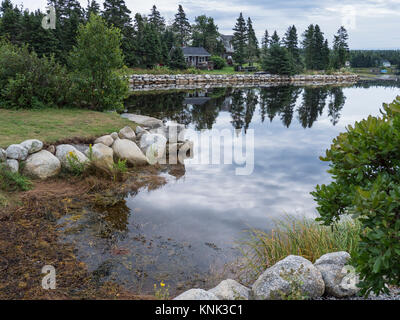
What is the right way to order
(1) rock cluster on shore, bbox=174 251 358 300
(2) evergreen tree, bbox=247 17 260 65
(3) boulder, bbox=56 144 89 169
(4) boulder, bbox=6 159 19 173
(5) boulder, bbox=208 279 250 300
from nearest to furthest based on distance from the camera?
A: (1) rock cluster on shore, bbox=174 251 358 300 < (5) boulder, bbox=208 279 250 300 < (4) boulder, bbox=6 159 19 173 < (3) boulder, bbox=56 144 89 169 < (2) evergreen tree, bbox=247 17 260 65

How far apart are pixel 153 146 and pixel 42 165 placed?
120 inches

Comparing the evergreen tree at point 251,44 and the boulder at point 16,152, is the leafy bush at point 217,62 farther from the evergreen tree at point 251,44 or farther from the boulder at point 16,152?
the boulder at point 16,152

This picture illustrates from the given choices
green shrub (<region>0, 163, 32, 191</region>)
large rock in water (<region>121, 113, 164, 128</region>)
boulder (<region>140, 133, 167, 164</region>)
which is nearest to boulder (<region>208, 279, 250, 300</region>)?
green shrub (<region>0, 163, 32, 191</region>)

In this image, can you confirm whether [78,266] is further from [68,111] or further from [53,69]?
[53,69]

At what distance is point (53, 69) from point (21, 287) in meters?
10.5

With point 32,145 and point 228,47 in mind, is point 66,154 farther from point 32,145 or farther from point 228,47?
point 228,47

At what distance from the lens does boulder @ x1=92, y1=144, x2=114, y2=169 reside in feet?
24.7

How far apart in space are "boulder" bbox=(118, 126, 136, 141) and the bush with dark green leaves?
304 inches

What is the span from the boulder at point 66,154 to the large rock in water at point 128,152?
1.09 metres

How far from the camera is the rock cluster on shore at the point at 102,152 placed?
23.0 feet

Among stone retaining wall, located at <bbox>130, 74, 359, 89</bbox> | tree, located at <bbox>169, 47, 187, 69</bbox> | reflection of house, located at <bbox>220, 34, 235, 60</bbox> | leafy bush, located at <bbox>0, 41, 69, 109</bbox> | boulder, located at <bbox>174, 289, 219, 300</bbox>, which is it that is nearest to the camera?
boulder, located at <bbox>174, 289, 219, 300</bbox>

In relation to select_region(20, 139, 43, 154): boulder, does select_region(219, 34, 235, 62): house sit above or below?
above

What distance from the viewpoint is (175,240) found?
5.25m

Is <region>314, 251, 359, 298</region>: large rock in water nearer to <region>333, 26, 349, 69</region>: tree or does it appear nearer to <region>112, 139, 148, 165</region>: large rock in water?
<region>112, 139, 148, 165</region>: large rock in water
